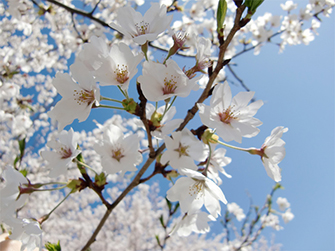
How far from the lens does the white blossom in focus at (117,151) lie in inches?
34.6

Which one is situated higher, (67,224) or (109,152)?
(109,152)

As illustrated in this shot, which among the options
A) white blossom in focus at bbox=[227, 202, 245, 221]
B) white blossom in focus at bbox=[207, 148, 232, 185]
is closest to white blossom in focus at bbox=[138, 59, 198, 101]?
white blossom in focus at bbox=[207, 148, 232, 185]

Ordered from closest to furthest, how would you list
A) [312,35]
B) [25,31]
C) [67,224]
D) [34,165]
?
[25,31] < [312,35] < [34,165] < [67,224]

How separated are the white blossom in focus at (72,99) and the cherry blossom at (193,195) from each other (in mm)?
439

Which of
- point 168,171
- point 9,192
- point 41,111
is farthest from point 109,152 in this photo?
point 41,111

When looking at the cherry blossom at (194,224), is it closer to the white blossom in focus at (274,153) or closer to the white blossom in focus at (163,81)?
the white blossom in focus at (274,153)

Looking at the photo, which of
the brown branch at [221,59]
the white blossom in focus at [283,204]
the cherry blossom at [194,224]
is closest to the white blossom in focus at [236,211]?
the white blossom in focus at [283,204]

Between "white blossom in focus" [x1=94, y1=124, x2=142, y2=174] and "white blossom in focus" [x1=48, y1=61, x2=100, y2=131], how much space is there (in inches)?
9.5

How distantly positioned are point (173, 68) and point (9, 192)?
2.92 feet

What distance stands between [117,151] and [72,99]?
0.34 m

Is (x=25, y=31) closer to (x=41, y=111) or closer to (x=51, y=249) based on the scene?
(x=41, y=111)

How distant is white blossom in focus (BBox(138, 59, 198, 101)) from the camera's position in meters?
0.63

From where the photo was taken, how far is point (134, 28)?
0.77 m

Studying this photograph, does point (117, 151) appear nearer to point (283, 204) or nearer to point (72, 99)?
point (72, 99)
